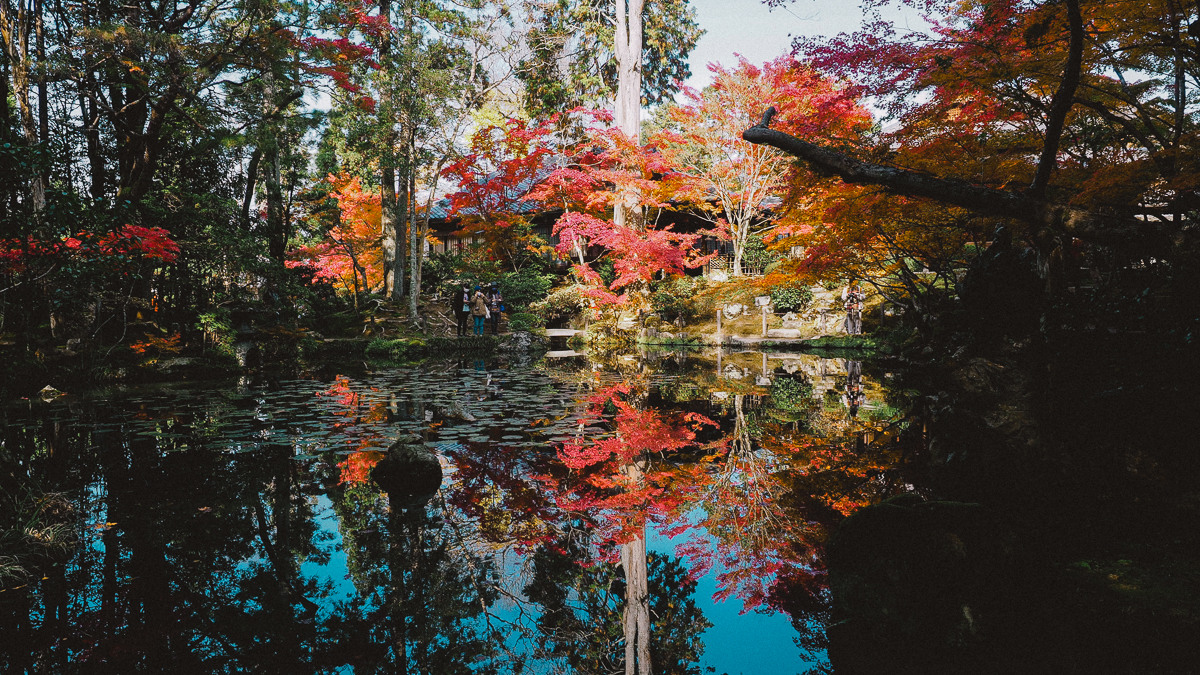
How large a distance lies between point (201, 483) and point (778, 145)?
19.1 ft

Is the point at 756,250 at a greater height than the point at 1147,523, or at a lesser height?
greater

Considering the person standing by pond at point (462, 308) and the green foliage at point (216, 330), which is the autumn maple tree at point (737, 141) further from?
the green foliage at point (216, 330)

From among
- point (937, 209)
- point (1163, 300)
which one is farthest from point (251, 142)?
point (1163, 300)

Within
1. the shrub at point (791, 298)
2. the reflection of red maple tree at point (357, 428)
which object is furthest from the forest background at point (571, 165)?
the reflection of red maple tree at point (357, 428)

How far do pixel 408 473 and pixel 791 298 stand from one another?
1537 cm

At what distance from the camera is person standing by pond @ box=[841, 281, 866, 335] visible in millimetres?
15469

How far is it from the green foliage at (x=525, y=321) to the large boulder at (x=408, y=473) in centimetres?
1384

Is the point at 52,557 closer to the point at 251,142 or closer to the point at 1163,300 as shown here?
the point at 1163,300

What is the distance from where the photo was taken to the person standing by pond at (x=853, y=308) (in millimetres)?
15469

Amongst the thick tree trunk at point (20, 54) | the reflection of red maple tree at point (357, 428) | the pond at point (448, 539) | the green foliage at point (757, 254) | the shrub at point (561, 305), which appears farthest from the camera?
the green foliage at point (757, 254)

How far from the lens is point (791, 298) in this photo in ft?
58.4

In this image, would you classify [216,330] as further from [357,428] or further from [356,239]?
[356,239]

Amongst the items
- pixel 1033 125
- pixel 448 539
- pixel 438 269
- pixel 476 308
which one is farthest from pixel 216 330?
pixel 1033 125

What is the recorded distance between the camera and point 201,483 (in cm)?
486
